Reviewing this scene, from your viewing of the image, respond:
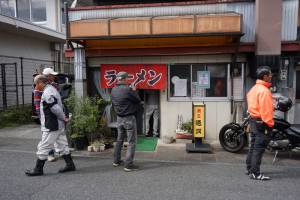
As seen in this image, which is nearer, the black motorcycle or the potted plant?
the black motorcycle

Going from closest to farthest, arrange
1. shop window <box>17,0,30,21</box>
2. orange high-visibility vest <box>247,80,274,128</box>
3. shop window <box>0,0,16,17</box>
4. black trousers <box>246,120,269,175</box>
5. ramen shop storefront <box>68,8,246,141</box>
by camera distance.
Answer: orange high-visibility vest <box>247,80,274,128</box>
black trousers <box>246,120,269,175</box>
ramen shop storefront <box>68,8,246,141</box>
shop window <box>0,0,16,17</box>
shop window <box>17,0,30,21</box>

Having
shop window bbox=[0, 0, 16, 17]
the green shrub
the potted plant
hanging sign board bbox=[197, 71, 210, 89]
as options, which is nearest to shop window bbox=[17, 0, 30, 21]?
shop window bbox=[0, 0, 16, 17]

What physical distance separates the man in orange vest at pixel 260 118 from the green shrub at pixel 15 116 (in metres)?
8.51

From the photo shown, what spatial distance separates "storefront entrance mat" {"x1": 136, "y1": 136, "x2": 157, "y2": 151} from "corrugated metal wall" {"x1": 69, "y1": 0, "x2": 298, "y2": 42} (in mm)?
3453

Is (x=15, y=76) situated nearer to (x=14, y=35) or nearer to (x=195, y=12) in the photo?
(x=14, y=35)

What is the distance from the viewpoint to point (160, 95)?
28.8ft

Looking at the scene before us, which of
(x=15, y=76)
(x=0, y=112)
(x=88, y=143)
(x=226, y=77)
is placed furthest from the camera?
(x=15, y=76)

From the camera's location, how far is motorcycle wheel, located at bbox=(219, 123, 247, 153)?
7.48 metres

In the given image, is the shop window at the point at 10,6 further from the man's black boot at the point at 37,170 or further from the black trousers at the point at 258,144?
the black trousers at the point at 258,144

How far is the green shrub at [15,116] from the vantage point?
10852mm

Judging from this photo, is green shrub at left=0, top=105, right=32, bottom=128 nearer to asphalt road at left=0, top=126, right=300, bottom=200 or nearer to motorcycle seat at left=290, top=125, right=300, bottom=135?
asphalt road at left=0, top=126, right=300, bottom=200

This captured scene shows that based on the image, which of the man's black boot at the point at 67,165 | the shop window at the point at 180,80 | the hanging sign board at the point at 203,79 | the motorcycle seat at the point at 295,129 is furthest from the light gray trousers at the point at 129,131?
the motorcycle seat at the point at 295,129

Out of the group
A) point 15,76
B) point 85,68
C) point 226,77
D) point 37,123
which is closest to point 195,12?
point 226,77

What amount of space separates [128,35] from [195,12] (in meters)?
1.98
